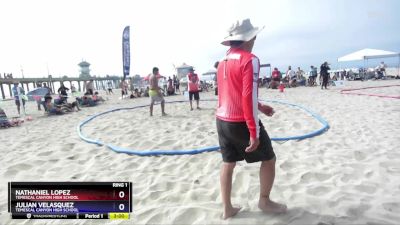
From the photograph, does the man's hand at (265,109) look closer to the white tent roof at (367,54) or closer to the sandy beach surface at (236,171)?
the sandy beach surface at (236,171)

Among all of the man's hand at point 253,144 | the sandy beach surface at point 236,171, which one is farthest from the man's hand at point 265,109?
the sandy beach surface at point 236,171

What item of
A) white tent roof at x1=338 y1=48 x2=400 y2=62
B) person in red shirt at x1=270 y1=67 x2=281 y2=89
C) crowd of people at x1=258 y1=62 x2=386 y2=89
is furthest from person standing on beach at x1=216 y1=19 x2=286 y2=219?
white tent roof at x1=338 y1=48 x2=400 y2=62

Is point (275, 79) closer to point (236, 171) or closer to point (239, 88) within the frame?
point (236, 171)

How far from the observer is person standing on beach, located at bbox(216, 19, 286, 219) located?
A: 2229 millimetres

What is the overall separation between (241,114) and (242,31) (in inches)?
28.0

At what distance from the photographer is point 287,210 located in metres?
2.67

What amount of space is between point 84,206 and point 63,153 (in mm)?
2626

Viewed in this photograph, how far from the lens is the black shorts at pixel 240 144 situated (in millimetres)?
2384

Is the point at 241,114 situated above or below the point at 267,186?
above

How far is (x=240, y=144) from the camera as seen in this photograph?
7.95ft
